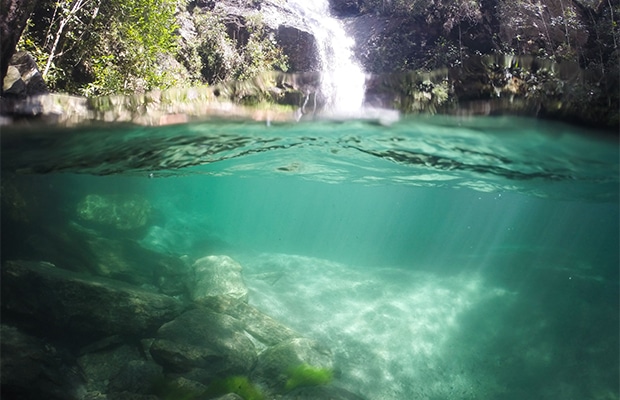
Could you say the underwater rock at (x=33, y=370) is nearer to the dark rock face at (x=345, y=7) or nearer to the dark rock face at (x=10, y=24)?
the dark rock face at (x=10, y=24)

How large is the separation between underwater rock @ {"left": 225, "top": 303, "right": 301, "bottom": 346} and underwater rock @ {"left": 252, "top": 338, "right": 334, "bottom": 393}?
0.76m

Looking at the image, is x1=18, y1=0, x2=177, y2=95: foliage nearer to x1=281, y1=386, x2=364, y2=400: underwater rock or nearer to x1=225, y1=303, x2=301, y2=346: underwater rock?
x1=225, y1=303, x2=301, y2=346: underwater rock

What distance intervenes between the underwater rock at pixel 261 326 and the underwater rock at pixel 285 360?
2.50 feet

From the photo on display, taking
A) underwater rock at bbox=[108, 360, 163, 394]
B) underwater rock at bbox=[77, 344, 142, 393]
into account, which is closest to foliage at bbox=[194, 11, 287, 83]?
underwater rock at bbox=[77, 344, 142, 393]

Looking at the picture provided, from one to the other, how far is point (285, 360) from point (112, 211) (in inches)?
571

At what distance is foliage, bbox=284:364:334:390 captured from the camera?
360 inches

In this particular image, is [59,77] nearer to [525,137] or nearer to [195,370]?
[195,370]

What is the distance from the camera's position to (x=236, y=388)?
8586 mm

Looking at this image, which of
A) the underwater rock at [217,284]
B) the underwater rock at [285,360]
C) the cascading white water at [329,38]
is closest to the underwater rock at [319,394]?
the underwater rock at [285,360]

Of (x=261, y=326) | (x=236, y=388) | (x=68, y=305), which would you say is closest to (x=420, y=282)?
(x=261, y=326)

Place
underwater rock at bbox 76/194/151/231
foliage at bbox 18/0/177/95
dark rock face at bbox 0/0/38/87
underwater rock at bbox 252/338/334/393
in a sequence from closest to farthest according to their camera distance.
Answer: dark rock face at bbox 0/0/38/87 → underwater rock at bbox 252/338/334/393 → foliage at bbox 18/0/177/95 → underwater rock at bbox 76/194/151/231

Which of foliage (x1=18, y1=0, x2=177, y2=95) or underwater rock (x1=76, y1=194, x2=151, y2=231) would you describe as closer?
foliage (x1=18, y1=0, x2=177, y2=95)

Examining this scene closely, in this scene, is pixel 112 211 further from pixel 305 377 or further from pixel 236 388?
pixel 305 377

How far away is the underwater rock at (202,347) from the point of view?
29.2ft
